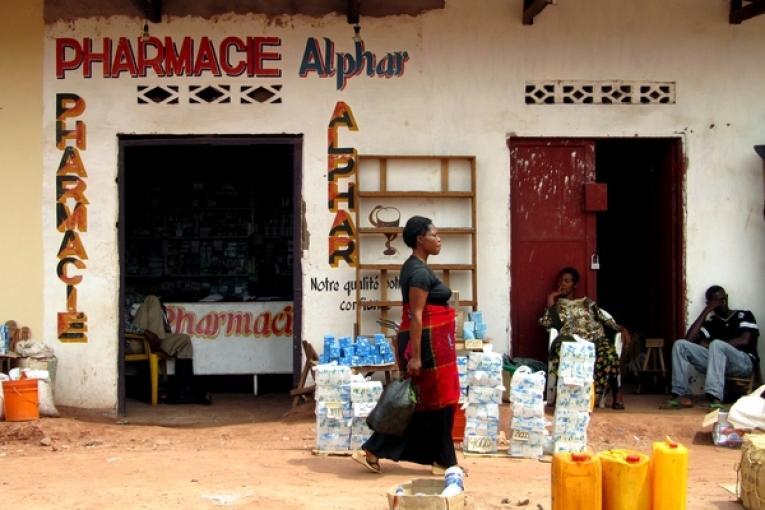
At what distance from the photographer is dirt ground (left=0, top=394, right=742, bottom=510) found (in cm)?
595

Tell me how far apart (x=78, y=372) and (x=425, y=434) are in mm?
3957

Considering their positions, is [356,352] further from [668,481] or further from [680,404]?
[668,481]

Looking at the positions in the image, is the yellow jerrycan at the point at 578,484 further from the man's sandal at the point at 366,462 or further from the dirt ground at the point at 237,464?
the man's sandal at the point at 366,462

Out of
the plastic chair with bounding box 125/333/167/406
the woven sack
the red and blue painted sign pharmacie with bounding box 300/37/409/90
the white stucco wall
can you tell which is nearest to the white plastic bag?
the woven sack

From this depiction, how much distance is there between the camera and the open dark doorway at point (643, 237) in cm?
952

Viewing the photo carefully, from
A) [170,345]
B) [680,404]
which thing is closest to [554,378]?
[680,404]

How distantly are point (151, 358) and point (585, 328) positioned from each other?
4281mm

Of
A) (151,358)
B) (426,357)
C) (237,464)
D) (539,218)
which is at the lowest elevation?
(237,464)

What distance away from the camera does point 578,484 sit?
504 centimetres

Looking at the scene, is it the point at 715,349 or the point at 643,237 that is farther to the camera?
the point at 643,237

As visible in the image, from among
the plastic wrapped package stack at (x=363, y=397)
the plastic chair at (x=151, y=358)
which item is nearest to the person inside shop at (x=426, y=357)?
the plastic wrapped package stack at (x=363, y=397)

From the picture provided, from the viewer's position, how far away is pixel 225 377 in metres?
11.7

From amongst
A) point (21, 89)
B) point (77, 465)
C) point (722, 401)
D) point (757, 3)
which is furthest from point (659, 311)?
point (21, 89)

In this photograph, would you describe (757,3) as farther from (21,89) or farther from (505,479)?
(21,89)
